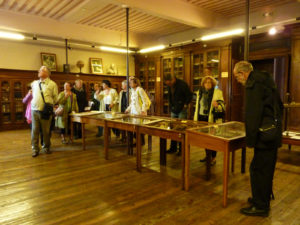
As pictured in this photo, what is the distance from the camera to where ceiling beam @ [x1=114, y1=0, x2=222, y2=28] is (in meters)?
5.21

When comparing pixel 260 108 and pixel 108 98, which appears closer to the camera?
pixel 260 108

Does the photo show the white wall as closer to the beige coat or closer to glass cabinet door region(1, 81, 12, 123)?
glass cabinet door region(1, 81, 12, 123)

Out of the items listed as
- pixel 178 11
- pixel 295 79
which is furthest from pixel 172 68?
pixel 295 79

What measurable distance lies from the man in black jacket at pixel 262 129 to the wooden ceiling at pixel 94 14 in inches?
173

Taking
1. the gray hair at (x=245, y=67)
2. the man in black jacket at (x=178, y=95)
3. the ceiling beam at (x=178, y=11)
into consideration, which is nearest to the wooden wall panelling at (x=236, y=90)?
the ceiling beam at (x=178, y=11)

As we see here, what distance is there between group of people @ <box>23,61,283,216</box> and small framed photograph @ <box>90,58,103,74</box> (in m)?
2.95

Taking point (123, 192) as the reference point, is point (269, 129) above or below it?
above

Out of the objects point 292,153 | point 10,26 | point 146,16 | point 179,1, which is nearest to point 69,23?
point 10,26

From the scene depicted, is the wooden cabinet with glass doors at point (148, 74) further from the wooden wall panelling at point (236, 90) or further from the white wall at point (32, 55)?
the wooden wall panelling at point (236, 90)

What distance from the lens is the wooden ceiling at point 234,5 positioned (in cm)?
593

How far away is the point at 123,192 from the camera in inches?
111

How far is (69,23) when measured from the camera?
301 inches

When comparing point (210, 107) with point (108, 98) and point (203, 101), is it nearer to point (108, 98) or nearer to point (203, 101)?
point (203, 101)

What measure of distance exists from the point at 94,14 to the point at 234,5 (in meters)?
3.99
